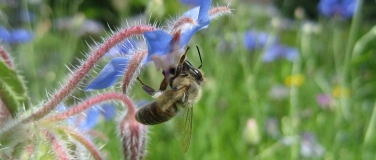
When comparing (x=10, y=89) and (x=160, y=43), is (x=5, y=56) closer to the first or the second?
(x=10, y=89)

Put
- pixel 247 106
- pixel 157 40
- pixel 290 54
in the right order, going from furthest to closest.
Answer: pixel 290 54 → pixel 247 106 → pixel 157 40

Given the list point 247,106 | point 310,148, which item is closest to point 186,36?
point 310,148

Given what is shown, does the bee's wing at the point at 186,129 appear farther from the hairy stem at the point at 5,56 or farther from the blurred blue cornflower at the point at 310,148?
the blurred blue cornflower at the point at 310,148

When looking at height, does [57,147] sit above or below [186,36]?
below

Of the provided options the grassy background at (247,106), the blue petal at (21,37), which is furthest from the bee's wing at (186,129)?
the blue petal at (21,37)

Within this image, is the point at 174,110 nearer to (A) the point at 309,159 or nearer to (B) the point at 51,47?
(A) the point at 309,159

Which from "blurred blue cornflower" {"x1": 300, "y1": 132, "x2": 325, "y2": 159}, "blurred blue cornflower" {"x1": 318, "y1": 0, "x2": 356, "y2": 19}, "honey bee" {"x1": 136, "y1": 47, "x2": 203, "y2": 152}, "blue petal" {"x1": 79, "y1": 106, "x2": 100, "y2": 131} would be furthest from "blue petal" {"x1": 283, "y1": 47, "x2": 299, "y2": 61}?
"honey bee" {"x1": 136, "y1": 47, "x2": 203, "y2": 152}

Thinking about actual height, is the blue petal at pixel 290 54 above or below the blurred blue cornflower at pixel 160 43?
above

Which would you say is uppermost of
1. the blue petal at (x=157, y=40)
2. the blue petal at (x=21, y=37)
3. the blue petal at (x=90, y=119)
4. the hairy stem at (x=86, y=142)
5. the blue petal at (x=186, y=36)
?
the blue petal at (x=186, y=36)
